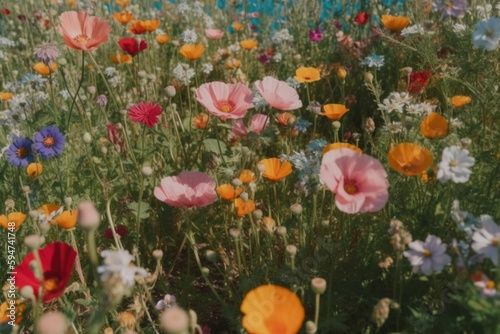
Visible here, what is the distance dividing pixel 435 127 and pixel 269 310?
2.77ft

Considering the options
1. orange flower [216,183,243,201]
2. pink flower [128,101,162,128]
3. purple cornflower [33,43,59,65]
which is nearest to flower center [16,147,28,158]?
pink flower [128,101,162,128]

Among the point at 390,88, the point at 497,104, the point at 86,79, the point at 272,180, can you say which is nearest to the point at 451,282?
the point at 272,180

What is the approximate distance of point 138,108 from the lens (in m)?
2.06

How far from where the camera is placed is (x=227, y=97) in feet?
6.30

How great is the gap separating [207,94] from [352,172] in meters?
0.70

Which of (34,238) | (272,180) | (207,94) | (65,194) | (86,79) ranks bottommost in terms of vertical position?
(86,79)

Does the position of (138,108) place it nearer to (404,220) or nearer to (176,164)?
(176,164)

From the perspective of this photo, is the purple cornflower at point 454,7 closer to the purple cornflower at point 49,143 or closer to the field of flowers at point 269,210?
the field of flowers at point 269,210

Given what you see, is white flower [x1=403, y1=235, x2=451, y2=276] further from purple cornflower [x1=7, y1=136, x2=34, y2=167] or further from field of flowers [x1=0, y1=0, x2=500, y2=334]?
purple cornflower [x1=7, y1=136, x2=34, y2=167]

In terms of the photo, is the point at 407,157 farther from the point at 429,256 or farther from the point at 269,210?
the point at 269,210

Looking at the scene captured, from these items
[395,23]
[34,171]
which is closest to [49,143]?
[34,171]

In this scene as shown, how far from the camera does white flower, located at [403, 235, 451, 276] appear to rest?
3.90ft

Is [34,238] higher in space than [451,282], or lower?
higher

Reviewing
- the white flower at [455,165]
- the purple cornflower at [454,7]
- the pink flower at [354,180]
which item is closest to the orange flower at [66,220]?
the pink flower at [354,180]
